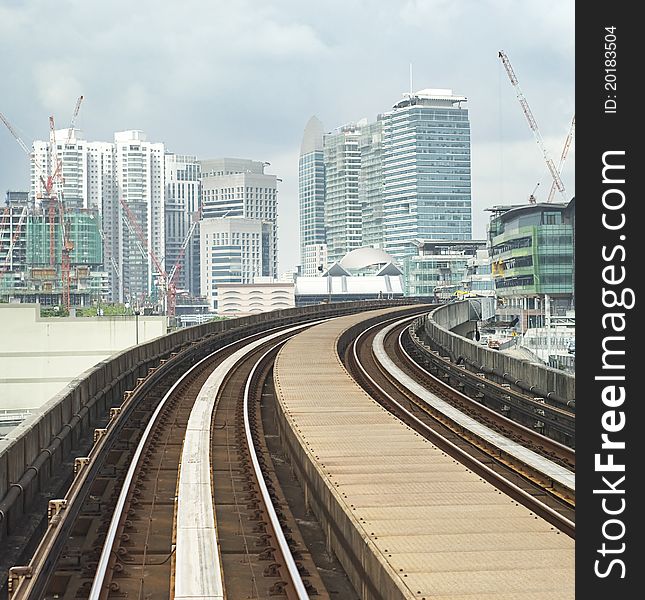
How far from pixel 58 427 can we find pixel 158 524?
5.57 meters

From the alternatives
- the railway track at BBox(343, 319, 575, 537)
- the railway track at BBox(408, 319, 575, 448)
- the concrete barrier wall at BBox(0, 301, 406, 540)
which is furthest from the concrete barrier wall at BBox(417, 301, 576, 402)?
the concrete barrier wall at BBox(0, 301, 406, 540)

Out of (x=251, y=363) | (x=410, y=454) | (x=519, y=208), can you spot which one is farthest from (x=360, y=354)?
(x=519, y=208)

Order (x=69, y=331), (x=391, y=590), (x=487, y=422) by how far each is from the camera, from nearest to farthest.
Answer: (x=391, y=590) < (x=487, y=422) < (x=69, y=331)

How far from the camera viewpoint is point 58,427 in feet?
61.3

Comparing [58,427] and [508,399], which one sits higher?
[58,427]

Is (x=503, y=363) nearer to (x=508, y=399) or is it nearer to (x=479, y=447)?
(x=508, y=399)

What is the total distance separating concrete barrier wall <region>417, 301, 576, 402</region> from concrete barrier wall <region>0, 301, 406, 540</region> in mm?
9691

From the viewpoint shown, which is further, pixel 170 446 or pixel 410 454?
pixel 170 446

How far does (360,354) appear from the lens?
140ft

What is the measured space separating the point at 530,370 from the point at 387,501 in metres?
14.1

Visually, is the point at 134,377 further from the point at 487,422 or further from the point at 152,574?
the point at 152,574

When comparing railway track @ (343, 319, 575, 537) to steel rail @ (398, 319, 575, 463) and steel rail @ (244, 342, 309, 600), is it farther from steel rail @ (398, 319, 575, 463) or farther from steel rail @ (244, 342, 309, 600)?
steel rail @ (244, 342, 309, 600)

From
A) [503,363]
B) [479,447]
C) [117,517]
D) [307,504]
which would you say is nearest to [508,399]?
[503,363]

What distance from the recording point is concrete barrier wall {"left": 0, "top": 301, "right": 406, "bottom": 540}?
1391 cm
